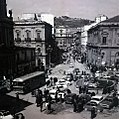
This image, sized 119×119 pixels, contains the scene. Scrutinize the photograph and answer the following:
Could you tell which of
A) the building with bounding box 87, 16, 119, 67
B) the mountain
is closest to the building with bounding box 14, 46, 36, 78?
the building with bounding box 87, 16, 119, 67

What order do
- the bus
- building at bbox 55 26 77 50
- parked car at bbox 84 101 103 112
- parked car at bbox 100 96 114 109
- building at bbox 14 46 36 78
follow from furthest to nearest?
building at bbox 55 26 77 50 → building at bbox 14 46 36 78 → the bus → parked car at bbox 100 96 114 109 → parked car at bbox 84 101 103 112

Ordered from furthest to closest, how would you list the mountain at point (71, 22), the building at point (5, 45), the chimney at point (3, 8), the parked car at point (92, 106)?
the mountain at point (71, 22), the chimney at point (3, 8), the building at point (5, 45), the parked car at point (92, 106)

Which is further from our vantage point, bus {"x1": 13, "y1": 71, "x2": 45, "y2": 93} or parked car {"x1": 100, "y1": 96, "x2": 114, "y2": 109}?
bus {"x1": 13, "y1": 71, "x2": 45, "y2": 93}

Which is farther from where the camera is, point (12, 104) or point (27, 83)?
point (27, 83)

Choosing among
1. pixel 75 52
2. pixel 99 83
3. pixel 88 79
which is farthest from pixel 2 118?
pixel 75 52

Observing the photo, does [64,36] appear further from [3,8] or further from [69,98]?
[69,98]

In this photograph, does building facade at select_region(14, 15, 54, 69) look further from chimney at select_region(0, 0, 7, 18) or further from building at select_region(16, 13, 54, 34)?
chimney at select_region(0, 0, 7, 18)

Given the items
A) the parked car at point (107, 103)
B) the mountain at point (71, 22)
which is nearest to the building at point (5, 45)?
the parked car at point (107, 103)

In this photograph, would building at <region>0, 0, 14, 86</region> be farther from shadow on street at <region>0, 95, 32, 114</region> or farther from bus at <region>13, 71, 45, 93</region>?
shadow on street at <region>0, 95, 32, 114</region>

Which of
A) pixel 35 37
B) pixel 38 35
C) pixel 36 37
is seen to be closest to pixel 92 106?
pixel 38 35

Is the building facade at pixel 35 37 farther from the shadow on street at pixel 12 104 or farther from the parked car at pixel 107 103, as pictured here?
the parked car at pixel 107 103

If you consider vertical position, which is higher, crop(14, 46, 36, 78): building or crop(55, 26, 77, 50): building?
crop(55, 26, 77, 50): building

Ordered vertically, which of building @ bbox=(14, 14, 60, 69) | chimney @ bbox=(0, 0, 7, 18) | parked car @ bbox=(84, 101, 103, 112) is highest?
chimney @ bbox=(0, 0, 7, 18)

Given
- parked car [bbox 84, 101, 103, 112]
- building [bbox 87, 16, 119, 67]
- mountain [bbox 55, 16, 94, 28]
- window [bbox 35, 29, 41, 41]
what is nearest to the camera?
parked car [bbox 84, 101, 103, 112]
